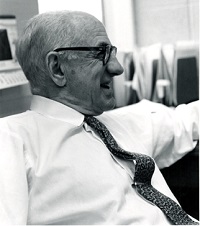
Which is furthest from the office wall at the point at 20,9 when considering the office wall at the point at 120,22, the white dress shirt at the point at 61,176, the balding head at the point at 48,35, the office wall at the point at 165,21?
the office wall at the point at 165,21

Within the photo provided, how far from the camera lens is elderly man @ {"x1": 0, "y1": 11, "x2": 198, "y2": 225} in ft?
3.68

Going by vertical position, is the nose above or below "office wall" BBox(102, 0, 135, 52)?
below

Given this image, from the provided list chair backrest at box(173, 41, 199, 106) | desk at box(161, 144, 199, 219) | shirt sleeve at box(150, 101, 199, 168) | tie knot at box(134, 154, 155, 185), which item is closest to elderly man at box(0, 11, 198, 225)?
tie knot at box(134, 154, 155, 185)

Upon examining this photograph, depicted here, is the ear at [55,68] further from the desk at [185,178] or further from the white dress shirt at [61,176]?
the desk at [185,178]

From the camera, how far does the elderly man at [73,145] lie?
3.68 ft

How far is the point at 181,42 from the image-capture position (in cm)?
201

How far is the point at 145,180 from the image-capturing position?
131cm

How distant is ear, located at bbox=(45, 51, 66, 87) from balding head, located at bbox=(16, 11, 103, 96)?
0.7 inches

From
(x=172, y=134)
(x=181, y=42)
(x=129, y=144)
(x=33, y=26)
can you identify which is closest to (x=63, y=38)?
(x=33, y=26)

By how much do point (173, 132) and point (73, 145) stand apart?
18.4 inches

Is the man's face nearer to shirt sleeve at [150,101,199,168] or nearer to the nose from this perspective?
the nose

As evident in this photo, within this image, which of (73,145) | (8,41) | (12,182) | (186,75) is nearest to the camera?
(12,182)

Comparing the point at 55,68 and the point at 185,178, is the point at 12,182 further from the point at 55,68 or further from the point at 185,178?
Answer: the point at 185,178

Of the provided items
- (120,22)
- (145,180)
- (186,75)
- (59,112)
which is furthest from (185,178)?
(120,22)
